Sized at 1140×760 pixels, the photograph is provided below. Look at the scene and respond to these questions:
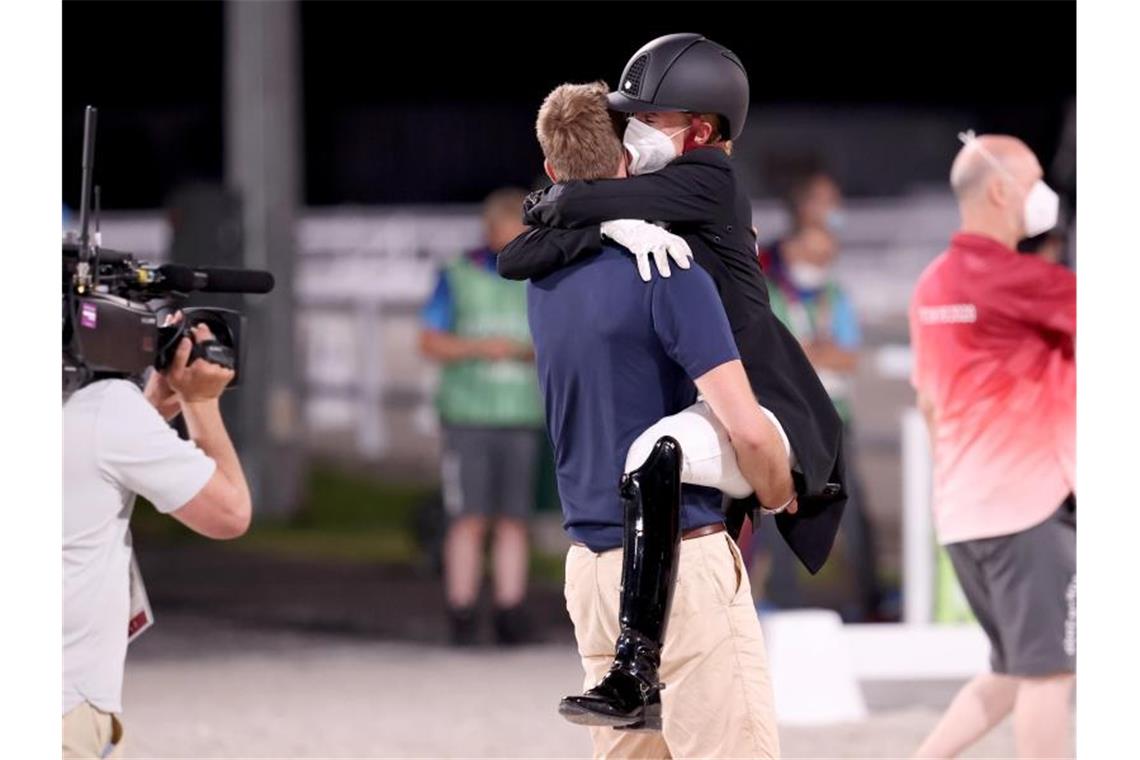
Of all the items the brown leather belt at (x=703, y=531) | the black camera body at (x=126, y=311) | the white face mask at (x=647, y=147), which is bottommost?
the brown leather belt at (x=703, y=531)

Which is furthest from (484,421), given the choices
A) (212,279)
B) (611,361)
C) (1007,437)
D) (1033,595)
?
(611,361)

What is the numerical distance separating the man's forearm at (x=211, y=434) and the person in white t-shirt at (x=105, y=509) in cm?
11

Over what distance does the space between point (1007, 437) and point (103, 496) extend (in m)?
2.54

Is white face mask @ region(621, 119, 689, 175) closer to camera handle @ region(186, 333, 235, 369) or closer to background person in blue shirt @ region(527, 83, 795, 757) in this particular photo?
background person in blue shirt @ region(527, 83, 795, 757)

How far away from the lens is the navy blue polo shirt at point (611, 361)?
362 centimetres

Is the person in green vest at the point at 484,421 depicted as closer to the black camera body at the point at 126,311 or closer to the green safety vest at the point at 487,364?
the green safety vest at the point at 487,364

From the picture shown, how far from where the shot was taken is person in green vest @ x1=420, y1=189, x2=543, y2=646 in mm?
8883

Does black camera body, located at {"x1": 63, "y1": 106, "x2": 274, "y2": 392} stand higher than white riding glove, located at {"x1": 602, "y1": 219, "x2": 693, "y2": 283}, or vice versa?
white riding glove, located at {"x1": 602, "y1": 219, "x2": 693, "y2": 283}

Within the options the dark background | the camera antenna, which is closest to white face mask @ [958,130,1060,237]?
the camera antenna

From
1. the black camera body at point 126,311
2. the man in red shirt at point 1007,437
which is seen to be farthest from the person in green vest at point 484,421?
the black camera body at point 126,311

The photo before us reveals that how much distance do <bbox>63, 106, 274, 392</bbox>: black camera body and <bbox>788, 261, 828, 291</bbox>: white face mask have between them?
444 centimetres

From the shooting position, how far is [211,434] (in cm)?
419
